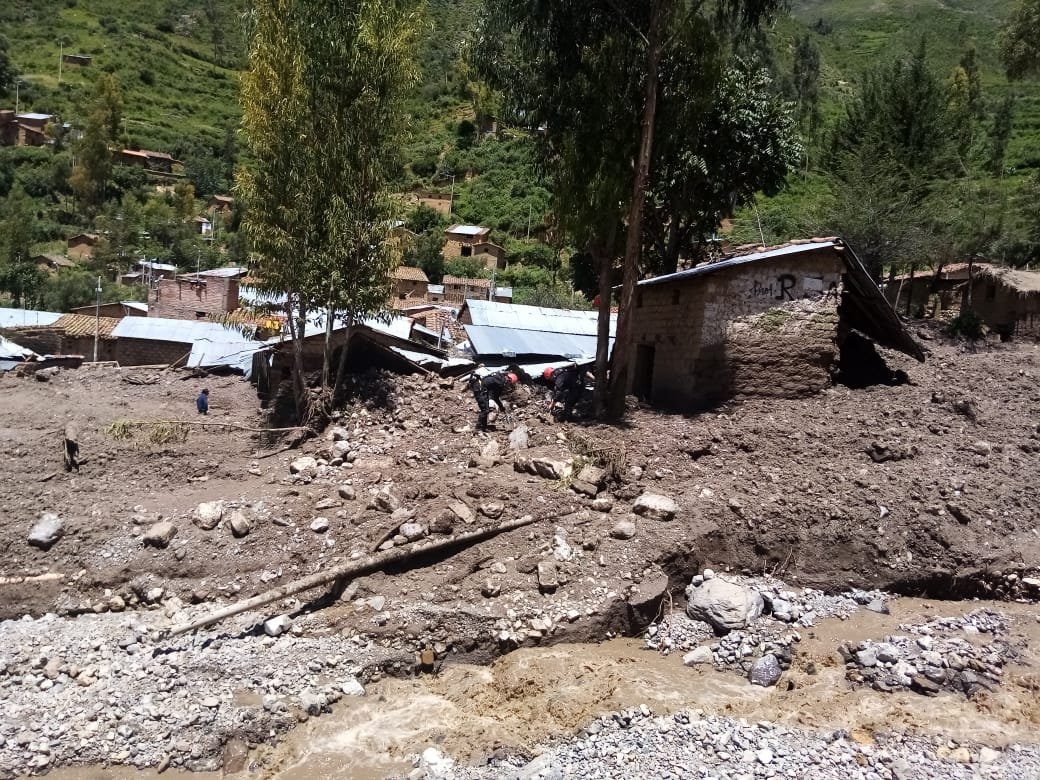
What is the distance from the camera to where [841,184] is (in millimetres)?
22312

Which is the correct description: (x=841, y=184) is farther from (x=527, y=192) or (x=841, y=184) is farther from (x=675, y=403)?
(x=527, y=192)

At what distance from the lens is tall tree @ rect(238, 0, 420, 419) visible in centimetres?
1360

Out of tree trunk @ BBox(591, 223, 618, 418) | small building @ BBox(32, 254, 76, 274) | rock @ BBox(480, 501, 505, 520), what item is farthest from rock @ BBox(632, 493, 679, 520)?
small building @ BBox(32, 254, 76, 274)

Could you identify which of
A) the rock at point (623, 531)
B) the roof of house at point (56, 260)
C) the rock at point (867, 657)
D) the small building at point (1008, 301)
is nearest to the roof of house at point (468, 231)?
the roof of house at point (56, 260)

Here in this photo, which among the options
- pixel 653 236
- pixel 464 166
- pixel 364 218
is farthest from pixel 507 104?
pixel 464 166

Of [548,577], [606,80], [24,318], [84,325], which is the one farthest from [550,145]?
[24,318]

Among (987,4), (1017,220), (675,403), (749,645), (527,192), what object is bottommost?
(749,645)

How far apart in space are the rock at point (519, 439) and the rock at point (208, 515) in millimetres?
4320

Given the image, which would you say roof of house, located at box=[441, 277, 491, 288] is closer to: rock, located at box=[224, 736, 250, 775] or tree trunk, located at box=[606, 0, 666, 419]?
tree trunk, located at box=[606, 0, 666, 419]

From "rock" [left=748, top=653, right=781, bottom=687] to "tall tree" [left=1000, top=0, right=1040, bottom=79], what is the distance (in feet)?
53.5

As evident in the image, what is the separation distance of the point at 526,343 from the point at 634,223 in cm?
547

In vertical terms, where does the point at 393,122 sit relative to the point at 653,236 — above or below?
above

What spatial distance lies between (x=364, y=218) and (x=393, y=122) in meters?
1.90

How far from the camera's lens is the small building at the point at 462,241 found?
168ft
